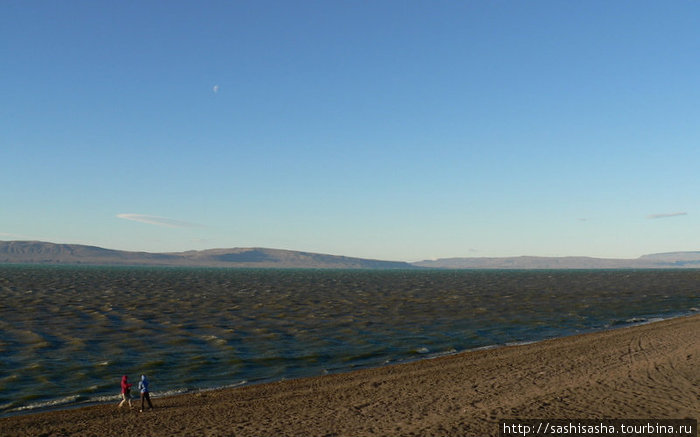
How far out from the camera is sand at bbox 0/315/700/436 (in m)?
17.7

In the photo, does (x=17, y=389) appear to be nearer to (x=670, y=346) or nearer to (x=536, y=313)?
(x=670, y=346)

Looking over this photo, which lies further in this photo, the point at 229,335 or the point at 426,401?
the point at 229,335

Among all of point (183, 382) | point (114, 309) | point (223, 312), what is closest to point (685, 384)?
point (183, 382)

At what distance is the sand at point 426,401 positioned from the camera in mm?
17719

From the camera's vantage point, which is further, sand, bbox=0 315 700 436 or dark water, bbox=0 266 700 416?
dark water, bbox=0 266 700 416

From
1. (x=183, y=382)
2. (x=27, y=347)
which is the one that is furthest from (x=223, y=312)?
(x=183, y=382)

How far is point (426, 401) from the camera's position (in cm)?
2070

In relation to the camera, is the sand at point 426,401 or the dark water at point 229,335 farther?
the dark water at point 229,335

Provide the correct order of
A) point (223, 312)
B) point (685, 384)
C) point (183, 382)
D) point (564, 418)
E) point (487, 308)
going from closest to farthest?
1. point (564, 418)
2. point (685, 384)
3. point (183, 382)
4. point (223, 312)
5. point (487, 308)

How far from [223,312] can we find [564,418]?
40938mm

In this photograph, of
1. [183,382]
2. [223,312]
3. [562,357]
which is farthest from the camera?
[223,312]

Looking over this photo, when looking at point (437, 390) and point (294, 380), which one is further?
point (294, 380)

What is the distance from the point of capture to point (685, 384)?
2231cm

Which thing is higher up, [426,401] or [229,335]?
[426,401]
